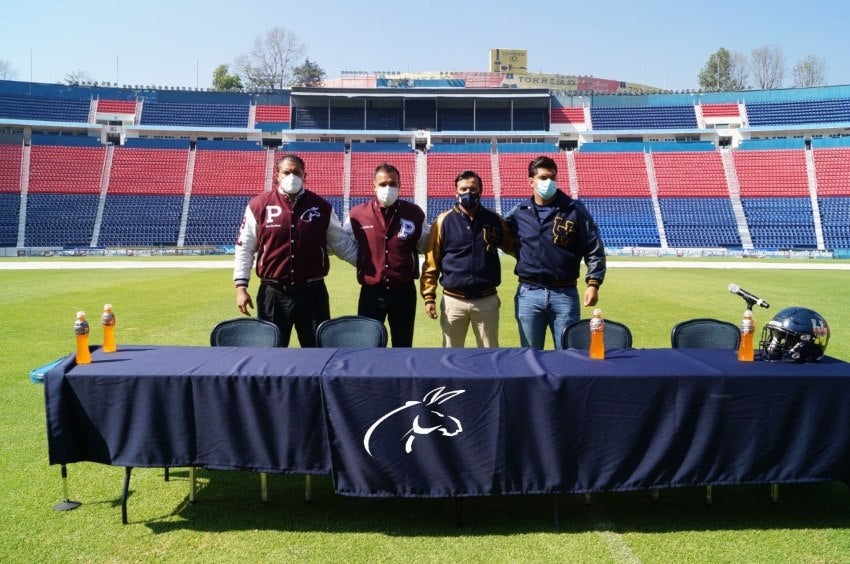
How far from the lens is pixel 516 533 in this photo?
3.54 meters

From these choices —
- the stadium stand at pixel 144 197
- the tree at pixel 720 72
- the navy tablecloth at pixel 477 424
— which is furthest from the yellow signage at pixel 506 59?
the navy tablecloth at pixel 477 424

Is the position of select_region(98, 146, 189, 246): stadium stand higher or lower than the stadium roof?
lower

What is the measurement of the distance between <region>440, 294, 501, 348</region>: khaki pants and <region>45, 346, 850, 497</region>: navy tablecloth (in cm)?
165

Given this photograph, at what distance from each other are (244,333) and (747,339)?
3.67 m

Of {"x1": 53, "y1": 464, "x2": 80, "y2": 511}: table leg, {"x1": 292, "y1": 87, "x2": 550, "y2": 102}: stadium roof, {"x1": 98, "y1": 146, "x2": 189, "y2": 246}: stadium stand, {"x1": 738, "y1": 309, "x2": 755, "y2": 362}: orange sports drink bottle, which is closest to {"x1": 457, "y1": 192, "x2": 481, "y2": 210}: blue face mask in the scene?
{"x1": 738, "y1": 309, "x2": 755, "y2": 362}: orange sports drink bottle

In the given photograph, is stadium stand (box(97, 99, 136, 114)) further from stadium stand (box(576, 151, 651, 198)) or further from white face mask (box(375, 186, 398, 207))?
white face mask (box(375, 186, 398, 207))

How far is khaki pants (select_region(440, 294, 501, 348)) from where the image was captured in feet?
17.4

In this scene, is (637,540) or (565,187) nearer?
(637,540)

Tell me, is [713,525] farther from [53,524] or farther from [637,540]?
[53,524]

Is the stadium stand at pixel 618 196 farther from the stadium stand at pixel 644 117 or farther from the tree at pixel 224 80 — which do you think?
the tree at pixel 224 80

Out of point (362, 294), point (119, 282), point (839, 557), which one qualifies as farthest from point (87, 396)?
point (119, 282)

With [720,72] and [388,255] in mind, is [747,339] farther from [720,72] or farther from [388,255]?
[720,72]

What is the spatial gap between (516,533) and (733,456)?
139 centimetres

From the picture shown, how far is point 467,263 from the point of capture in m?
5.21
